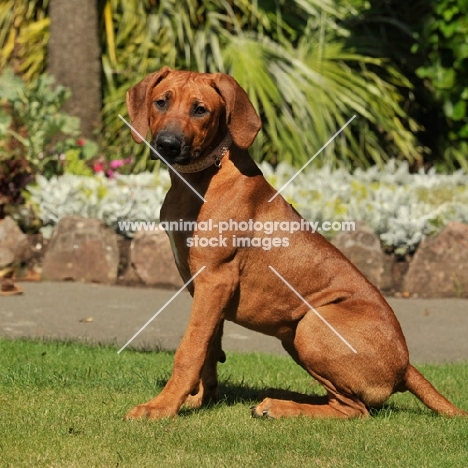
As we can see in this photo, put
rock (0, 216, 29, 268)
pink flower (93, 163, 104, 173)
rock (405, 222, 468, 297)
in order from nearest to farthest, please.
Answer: rock (405, 222, 468, 297)
rock (0, 216, 29, 268)
pink flower (93, 163, 104, 173)

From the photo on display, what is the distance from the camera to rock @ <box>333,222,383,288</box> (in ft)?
27.0

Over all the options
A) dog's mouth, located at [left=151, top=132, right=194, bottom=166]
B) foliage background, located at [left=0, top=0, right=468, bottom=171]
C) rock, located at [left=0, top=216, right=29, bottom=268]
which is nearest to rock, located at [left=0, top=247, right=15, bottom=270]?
rock, located at [left=0, top=216, right=29, bottom=268]

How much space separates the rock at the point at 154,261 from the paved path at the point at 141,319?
0.44 ft

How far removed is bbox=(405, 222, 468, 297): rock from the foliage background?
8.98 ft

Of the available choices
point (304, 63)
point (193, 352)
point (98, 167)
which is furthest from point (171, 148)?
point (304, 63)

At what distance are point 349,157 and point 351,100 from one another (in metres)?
0.69

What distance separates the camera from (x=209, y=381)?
16.9 feet

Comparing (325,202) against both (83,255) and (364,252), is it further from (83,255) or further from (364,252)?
(83,255)

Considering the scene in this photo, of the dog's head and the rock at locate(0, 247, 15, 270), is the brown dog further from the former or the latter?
the rock at locate(0, 247, 15, 270)

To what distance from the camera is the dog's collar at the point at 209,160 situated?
15.8 ft

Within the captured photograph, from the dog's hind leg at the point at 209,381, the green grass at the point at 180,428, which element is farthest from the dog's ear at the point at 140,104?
the green grass at the point at 180,428

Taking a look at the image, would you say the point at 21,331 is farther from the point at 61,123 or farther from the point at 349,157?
the point at 349,157

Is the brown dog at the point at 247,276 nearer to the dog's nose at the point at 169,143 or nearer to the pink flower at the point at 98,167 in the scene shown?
the dog's nose at the point at 169,143

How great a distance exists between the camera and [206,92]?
472cm
